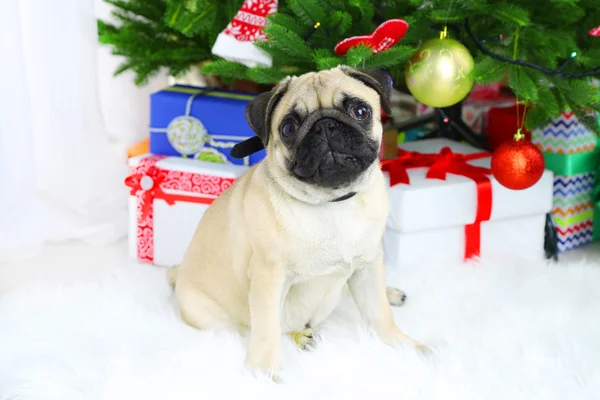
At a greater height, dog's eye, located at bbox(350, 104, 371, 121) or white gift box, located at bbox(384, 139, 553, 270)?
dog's eye, located at bbox(350, 104, 371, 121)

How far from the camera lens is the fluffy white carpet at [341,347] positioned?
3.81 ft

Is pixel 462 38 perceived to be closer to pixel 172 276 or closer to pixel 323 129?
pixel 323 129

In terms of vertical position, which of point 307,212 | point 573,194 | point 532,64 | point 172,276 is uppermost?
point 532,64

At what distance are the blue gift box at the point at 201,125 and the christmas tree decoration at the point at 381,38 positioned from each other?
403 millimetres

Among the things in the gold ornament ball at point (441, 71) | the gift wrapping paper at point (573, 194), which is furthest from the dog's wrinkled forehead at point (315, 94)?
the gift wrapping paper at point (573, 194)

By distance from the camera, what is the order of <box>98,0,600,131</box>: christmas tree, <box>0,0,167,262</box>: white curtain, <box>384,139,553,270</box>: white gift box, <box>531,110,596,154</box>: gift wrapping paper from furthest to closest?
<box>0,0,167,262</box>: white curtain, <box>531,110,596,154</box>: gift wrapping paper, <box>384,139,553,270</box>: white gift box, <box>98,0,600,131</box>: christmas tree

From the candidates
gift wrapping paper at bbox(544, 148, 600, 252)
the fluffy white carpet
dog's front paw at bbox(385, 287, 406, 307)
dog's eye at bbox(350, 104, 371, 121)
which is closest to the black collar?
dog's eye at bbox(350, 104, 371, 121)

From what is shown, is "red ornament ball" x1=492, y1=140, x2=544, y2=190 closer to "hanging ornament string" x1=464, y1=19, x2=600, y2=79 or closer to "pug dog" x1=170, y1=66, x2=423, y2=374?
"hanging ornament string" x1=464, y1=19, x2=600, y2=79

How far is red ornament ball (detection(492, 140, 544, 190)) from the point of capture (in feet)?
5.19

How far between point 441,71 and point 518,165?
0.96 ft

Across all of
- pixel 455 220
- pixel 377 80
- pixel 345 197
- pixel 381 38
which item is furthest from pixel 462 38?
pixel 345 197

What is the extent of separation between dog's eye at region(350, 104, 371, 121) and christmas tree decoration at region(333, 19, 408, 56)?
270mm

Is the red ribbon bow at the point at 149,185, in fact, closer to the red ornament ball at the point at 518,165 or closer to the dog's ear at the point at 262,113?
the dog's ear at the point at 262,113

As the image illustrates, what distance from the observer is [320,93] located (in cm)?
116
